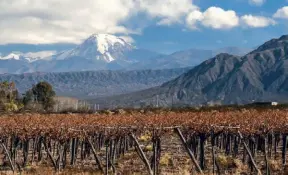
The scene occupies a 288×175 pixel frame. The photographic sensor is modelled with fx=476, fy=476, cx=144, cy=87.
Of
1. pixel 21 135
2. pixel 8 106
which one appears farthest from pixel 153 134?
pixel 8 106

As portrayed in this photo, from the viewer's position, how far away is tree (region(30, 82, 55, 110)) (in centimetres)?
12712

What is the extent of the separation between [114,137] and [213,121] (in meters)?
6.74

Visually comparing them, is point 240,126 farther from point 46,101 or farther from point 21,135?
point 46,101

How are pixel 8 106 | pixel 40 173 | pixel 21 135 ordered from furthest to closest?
pixel 8 106 → pixel 21 135 → pixel 40 173

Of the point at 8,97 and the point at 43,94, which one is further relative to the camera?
the point at 43,94

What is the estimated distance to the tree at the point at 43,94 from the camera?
127 m

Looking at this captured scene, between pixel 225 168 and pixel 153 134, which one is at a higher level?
pixel 153 134

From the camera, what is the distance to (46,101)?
12812 centimetres

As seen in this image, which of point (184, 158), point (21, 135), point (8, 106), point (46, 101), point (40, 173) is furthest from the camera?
point (46, 101)

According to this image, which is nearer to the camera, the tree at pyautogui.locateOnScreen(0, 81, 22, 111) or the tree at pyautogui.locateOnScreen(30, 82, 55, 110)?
the tree at pyautogui.locateOnScreen(0, 81, 22, 111)

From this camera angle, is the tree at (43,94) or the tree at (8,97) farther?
the tree at (43,94)

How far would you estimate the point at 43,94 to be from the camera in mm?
128250

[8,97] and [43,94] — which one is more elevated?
[43,94]

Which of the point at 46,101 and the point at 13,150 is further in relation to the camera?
the point at 46,101
